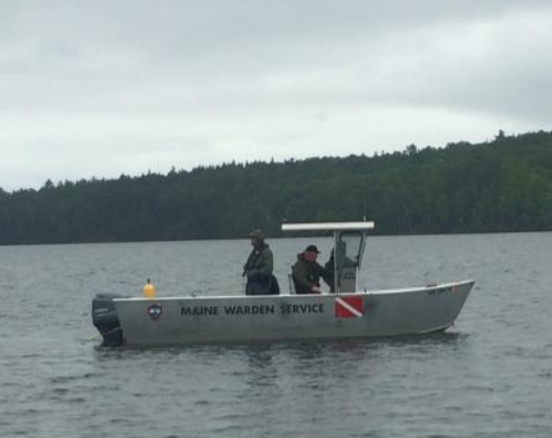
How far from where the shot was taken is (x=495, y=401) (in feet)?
70.9

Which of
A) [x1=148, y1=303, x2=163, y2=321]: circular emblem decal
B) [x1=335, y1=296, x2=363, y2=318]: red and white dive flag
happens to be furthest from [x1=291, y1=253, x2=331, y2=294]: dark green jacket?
[x1=148, y1=303, x2=163, y2=321]: circular emblem decal

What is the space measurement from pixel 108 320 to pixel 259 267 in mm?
3563

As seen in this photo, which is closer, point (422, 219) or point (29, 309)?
point (29, 309)

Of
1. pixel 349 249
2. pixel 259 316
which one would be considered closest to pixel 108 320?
pixel 259 316

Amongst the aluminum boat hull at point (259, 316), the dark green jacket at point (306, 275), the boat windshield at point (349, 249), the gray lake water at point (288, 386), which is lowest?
the gray lake water at point (288, 386)

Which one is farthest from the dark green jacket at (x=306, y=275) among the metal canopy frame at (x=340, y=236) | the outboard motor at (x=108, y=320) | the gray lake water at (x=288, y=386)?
the outboard motor at (x=108, y=320)

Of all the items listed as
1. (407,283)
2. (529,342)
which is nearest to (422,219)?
(407,283)

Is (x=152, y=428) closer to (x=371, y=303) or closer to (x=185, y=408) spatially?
(x=185, y=408)

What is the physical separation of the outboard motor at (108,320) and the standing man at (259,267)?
288cm

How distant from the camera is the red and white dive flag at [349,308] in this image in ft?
90.9

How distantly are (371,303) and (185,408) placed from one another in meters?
7.37

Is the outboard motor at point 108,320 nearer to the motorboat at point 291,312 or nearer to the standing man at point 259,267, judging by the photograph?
the motorboat at point 291,312

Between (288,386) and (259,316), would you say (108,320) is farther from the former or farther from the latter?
(288,386)

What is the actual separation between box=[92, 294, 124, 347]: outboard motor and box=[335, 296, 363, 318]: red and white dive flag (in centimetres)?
467
